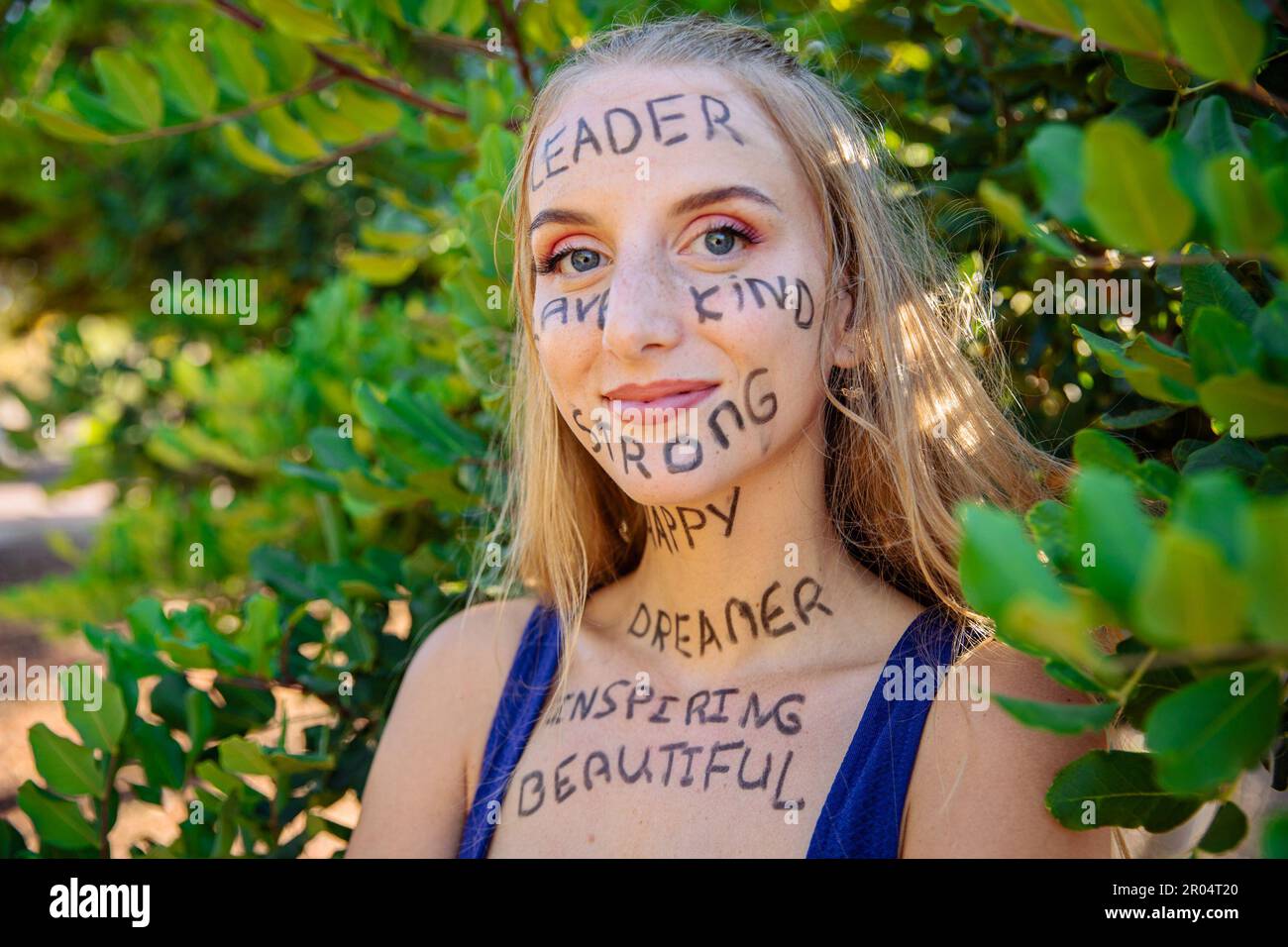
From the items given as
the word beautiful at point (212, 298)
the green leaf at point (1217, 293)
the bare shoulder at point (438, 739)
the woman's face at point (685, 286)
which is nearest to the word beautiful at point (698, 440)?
the woman's face at point (685, 286)

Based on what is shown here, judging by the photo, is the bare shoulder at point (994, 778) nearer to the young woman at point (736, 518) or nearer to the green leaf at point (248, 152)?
the young woman at point (736, 518)

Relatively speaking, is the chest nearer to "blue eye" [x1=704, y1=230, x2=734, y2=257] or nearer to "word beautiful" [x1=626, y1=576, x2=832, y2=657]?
"word beautiful" [x1=626, y1=576, x2=832, y2=657]

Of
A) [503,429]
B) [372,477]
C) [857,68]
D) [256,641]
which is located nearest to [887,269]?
[857,68]

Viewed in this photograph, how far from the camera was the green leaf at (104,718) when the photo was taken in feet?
5.87

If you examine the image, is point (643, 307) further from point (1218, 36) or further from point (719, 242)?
point (1218, 36)

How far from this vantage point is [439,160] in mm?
2285

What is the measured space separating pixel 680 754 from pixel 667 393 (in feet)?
1.73

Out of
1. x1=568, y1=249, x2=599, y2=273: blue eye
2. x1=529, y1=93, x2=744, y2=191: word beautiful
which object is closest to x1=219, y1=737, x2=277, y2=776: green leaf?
x1=568, y1=249, x2=599, y2=273: blue eye

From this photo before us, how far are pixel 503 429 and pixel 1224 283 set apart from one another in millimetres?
1365

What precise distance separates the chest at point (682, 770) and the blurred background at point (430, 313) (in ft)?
1.26

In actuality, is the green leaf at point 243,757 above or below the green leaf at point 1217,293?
below
